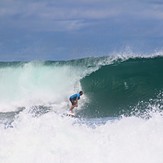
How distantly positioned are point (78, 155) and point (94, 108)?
11478 mm

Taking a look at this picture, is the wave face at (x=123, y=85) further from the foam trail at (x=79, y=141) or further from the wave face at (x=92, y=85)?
the foam trail at (x=79, y=141)

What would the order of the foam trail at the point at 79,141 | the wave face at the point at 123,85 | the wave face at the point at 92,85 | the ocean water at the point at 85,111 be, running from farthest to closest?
1. the wave face at the point at 92,85
2. the wave face at the point at 123,85
3. the ocean water at the point at 85,111
4. the foam trail at the point at 79,141

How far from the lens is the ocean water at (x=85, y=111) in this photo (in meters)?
10.7

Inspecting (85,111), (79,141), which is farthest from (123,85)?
(79,141)

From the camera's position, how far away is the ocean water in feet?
35.2

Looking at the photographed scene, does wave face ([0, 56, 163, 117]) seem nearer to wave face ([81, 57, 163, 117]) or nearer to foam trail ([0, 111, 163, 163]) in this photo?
wave face ([81, 57, 163, 117])

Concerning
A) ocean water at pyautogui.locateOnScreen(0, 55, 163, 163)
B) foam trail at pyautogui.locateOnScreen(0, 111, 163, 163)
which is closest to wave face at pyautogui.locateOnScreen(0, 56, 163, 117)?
ocean water at pyautogui.locateOnScreen(0, 55, 163, 163)

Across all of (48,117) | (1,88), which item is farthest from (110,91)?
(48,117)

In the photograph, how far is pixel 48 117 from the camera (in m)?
12.1

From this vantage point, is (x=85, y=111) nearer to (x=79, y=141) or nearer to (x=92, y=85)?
(x=92, y=85)

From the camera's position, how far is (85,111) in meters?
21.0

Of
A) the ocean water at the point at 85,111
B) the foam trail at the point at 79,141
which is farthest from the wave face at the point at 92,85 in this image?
the foam trail at the point at 79,141

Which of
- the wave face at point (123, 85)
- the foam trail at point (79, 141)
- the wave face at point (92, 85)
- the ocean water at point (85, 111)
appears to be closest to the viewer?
the foam trail at point (79, 141)

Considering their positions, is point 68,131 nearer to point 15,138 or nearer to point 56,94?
point 15,138
